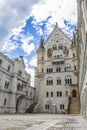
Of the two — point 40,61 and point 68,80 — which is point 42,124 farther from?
point 40,61

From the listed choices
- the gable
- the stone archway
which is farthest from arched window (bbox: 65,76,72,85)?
the stone archway

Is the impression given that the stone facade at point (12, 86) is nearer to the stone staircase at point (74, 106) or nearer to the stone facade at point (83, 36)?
the stone staircase at point (74, 106)

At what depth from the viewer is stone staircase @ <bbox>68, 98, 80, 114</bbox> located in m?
40.9

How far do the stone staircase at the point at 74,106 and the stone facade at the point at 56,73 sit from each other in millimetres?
412

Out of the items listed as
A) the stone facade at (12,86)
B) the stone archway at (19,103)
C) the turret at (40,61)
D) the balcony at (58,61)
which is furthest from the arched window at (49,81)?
the stone archway at (19,103)

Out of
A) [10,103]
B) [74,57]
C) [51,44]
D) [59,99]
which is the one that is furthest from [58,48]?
[10,103]

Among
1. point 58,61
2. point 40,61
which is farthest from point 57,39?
point 40,61

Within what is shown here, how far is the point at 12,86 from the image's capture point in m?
48.2

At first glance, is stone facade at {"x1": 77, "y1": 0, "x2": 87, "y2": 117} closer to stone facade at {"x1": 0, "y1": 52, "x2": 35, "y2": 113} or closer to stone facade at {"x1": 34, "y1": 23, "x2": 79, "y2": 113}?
stone facade at {"x1": 34, "y1": 23, "x2": 79, "y2": 113}

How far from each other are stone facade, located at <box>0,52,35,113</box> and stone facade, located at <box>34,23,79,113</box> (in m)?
5.87

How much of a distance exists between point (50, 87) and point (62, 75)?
5.21m

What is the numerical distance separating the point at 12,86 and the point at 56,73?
14.0m

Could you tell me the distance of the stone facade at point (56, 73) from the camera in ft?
156

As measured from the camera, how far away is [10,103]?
46.7 meters
